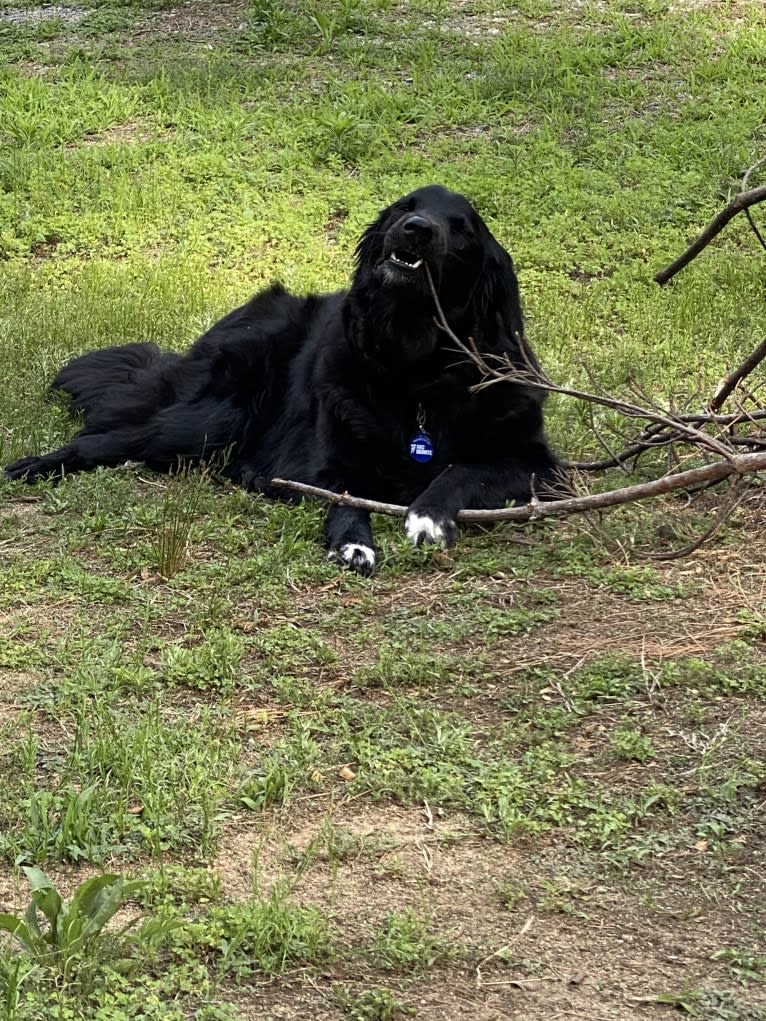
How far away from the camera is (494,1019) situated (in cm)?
254

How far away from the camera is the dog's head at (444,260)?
17.8 feet

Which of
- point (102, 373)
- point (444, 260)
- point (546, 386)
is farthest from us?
point (102, 373)

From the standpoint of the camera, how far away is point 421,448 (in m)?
5.73

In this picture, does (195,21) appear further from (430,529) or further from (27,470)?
(430,529)

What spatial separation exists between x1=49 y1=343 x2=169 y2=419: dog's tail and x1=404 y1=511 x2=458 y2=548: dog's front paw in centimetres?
219

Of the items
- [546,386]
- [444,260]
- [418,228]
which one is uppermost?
[418,228]

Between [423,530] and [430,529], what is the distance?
0.03 m

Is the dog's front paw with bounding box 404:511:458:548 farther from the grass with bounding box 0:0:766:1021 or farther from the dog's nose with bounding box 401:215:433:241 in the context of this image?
the dog's nose with bounding box 401:215:433:241

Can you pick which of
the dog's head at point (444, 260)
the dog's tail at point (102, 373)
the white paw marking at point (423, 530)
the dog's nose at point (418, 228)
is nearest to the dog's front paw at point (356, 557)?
the white paw marking at point (423, 530)

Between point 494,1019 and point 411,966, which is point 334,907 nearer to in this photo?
point 411,966

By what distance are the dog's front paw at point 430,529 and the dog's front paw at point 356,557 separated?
177mm

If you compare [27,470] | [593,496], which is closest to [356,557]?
[593,496]

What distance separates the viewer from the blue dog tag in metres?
5.72

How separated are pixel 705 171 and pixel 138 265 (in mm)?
4537
